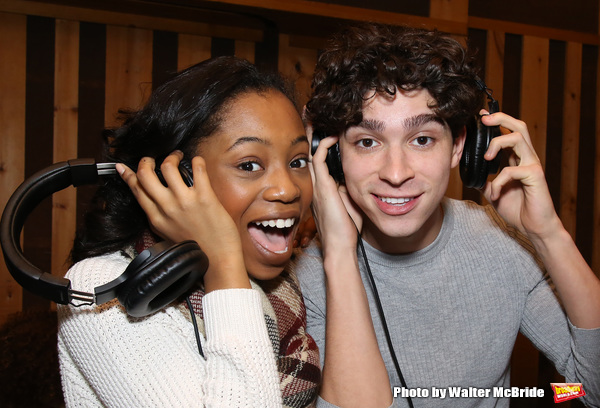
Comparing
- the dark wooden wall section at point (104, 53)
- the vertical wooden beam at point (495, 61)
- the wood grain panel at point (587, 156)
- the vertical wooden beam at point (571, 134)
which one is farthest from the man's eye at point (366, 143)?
the wood grain panel at point (587, 156)

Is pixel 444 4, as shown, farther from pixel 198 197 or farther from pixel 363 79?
pixel 198 197

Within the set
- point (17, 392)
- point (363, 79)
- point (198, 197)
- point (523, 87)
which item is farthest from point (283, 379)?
point (523, 87)

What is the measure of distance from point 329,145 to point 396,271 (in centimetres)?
48

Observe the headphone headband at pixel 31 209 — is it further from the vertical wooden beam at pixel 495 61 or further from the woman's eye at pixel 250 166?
the vertical wooden beam at pixel 495 61

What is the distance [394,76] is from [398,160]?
240 mm

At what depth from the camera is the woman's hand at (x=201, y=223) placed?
1.07 meters

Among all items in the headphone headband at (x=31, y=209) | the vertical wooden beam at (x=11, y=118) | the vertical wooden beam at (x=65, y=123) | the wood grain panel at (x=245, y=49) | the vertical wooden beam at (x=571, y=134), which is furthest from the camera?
the vertical wooden beam at (x=571, y=134)

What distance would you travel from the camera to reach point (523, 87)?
3721mm

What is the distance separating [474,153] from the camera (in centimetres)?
147

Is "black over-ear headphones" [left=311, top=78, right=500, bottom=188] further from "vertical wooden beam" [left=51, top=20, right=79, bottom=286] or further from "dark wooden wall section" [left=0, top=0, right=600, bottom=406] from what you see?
"vertical wooden beam" [left=51, top=20, right=79, bottom=286]

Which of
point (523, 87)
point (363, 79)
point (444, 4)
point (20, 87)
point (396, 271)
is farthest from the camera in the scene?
point (523, 87)

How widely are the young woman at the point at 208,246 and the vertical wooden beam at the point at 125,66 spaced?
172 centimetres

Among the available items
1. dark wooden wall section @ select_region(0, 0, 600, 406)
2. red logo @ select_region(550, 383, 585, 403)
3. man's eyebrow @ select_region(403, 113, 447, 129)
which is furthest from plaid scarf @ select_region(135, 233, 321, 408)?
dark wooden wall section @ select_region(0, 0, 600, 406)

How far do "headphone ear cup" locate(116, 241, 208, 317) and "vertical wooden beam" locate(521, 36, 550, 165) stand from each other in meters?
3.39
